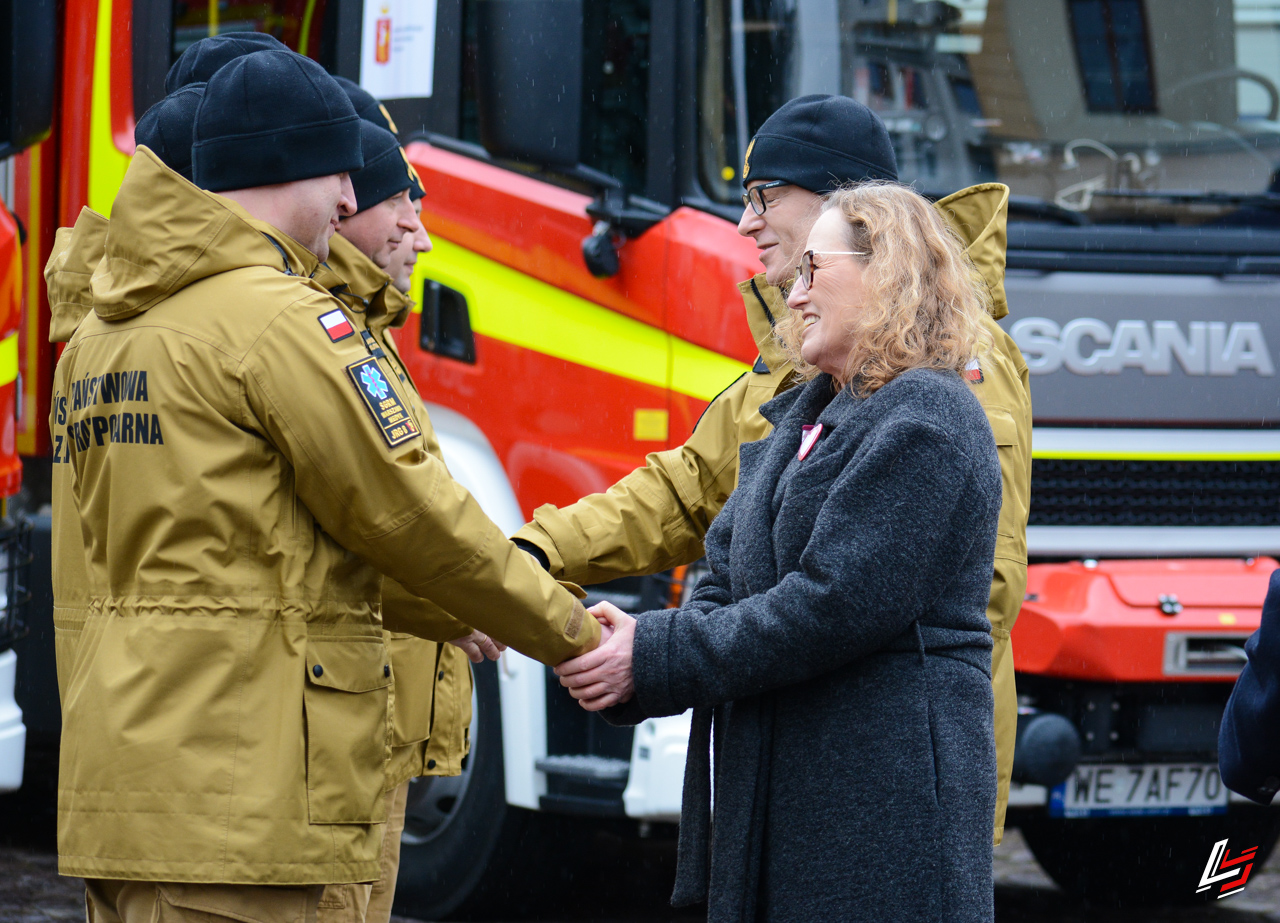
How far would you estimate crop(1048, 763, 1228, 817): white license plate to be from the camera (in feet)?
14.2

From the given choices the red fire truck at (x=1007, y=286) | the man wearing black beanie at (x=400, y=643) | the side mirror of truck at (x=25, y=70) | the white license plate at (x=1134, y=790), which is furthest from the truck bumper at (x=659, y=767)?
the side mirror of truck at (x=25, y=70)

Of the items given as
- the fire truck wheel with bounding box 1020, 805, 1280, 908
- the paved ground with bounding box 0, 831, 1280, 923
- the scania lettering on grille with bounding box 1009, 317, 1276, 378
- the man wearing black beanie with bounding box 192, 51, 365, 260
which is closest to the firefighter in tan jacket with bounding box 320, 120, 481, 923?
the man wearing black beanie with bounding box 192, 51, 365, 260

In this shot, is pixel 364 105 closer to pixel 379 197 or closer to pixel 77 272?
pixel 379 197

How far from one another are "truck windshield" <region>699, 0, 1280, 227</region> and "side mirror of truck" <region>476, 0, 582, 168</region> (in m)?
0.41

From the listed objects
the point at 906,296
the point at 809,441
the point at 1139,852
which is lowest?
the point at 1139,852

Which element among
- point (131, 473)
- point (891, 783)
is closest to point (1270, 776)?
point (891, 783)

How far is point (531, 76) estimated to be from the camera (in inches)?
157

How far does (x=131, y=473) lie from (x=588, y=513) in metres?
1.19

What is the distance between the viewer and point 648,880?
581 cm

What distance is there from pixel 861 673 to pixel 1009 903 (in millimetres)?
3645

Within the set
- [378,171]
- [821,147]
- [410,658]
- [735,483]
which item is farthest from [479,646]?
[821,147]

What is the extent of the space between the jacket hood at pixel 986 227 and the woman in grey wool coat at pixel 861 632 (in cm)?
57

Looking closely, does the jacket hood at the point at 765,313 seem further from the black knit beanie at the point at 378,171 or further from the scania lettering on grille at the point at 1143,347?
the scania lettering on grille at the point at 1143,347

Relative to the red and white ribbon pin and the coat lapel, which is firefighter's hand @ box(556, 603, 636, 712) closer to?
the coat lapel
